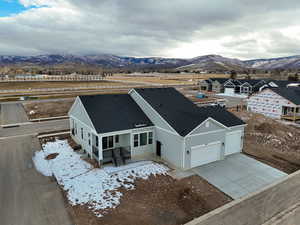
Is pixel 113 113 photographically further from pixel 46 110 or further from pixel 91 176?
pixel 46 110

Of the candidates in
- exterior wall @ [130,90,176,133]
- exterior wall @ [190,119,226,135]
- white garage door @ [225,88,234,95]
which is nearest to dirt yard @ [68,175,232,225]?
exterior wall @ [190,119,226,135]

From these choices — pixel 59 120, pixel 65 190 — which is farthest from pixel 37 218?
pixel 59 120

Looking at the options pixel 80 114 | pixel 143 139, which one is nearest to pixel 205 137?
pixel 143 139

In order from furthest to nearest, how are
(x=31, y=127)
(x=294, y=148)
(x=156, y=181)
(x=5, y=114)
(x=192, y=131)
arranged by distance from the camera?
(x=5, y=114) → (x=31, y=127) → (x=294, y=148) → (x=192, y=131) → (x=156, y=181)

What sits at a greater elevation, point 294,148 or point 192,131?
point 192,131

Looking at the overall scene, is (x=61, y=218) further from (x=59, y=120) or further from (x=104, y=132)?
(x=59, y=120)

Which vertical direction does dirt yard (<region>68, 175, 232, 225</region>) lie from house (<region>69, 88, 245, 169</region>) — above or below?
below

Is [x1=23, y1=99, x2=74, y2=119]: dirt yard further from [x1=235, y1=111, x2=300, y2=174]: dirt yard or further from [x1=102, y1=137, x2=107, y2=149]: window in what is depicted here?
[x1=235, y1=111, x2=300, y2=174]: dirt yard
